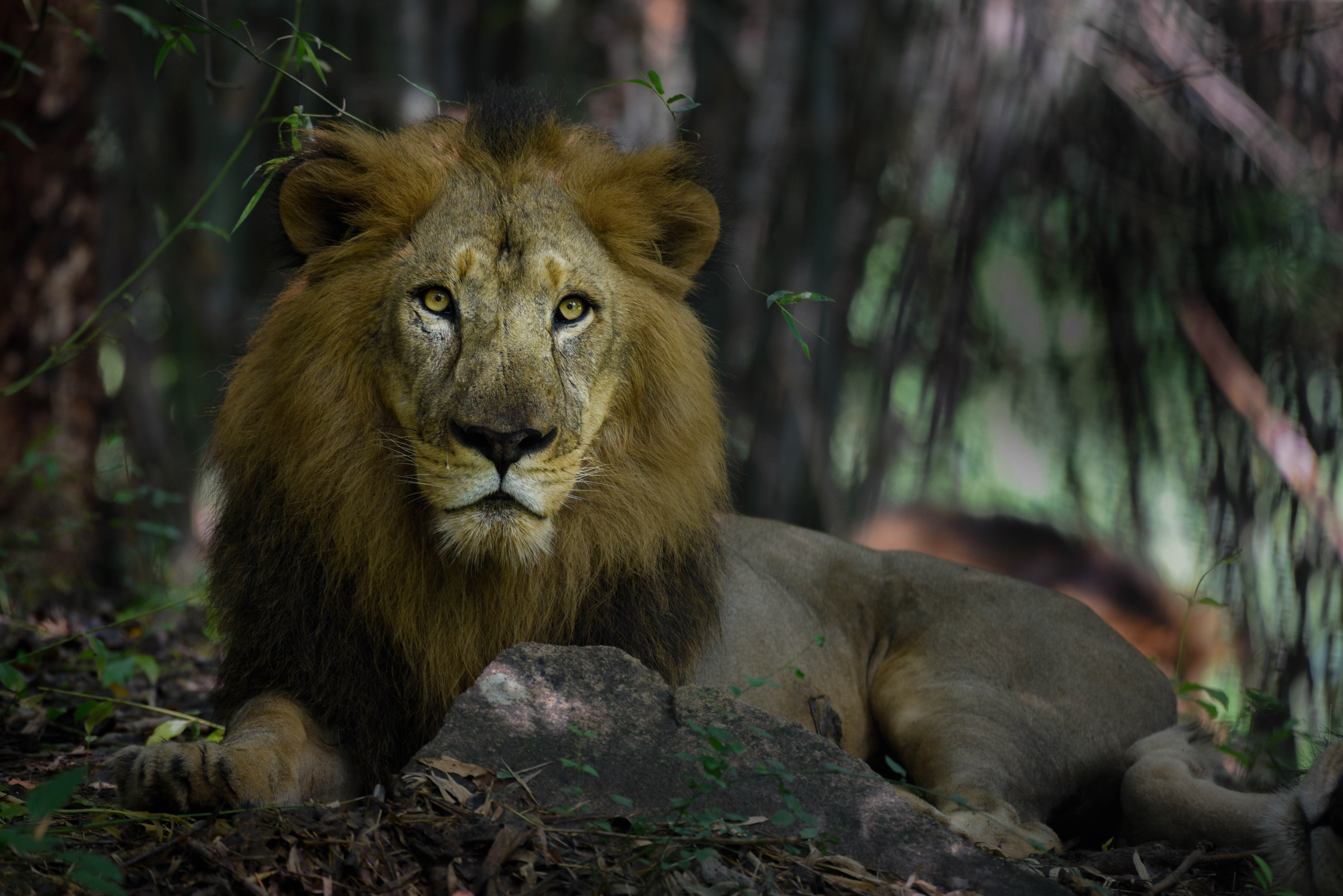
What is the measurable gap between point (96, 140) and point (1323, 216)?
284 inches

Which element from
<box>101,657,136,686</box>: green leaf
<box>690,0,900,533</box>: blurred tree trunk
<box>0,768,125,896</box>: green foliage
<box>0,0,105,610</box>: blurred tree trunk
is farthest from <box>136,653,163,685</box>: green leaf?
<box>690,0,900,533</box>: blurred tree trunk

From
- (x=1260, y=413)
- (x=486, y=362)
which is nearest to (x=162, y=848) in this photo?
(x=486, y=362)

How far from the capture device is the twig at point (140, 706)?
380 cm

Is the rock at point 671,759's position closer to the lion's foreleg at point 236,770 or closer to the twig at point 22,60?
the lion's foreleg at point 236,770

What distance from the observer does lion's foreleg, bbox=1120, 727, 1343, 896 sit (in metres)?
3.06

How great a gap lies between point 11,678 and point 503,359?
1.69 meters

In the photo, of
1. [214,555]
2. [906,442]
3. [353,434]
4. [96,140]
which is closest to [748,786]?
[353,434]

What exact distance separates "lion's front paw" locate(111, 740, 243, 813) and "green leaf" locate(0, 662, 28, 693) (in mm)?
784

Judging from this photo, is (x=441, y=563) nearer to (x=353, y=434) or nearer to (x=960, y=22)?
(x=353, y=434)

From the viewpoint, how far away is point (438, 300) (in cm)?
337

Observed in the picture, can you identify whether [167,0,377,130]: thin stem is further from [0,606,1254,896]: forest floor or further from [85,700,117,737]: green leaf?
[85,700,117,737]: green leaf

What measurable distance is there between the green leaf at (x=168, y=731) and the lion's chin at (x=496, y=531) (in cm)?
164

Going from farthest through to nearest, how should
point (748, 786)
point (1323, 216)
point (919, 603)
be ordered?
point (1323, 216) < point (919, 603) < point (748, 786)

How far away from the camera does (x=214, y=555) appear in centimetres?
370
